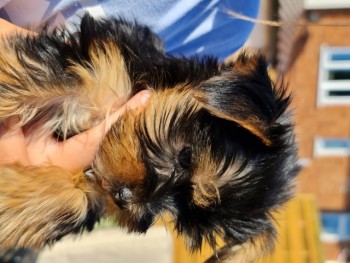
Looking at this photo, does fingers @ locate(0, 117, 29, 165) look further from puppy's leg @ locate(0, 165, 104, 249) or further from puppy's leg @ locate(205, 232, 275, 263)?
puppy's leg @ locate(205, 232, 275, 263)

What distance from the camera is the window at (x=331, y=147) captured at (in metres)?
8.02

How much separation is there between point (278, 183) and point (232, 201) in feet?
0.44

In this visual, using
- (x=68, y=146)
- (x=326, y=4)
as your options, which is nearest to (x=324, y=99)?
(x=326, y=4)

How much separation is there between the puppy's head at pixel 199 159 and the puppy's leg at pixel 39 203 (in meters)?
0.09

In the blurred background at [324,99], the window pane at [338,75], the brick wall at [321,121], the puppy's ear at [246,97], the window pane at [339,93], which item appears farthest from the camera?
the window pane at [339,93]

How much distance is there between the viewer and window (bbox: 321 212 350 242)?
8703 mm

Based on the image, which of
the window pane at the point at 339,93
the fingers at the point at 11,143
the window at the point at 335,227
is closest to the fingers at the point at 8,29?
the fingers at the point at 11,143

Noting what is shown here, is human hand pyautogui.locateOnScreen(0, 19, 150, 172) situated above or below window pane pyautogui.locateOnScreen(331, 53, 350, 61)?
below

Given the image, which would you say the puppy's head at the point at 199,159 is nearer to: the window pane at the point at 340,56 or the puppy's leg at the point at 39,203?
the puppy's leg at the point at 39,203

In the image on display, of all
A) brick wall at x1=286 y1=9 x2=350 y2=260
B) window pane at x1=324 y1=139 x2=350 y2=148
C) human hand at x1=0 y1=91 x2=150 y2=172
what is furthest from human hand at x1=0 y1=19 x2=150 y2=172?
window pane at x1=324 y1=139 x2=350 y2=148

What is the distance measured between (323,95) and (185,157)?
263 inches

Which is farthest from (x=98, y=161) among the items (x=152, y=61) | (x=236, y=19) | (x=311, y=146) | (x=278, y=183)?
(x=311, y=146)

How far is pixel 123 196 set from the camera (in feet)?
4.60

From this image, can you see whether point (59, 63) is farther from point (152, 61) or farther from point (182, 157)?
point (182, 157)
